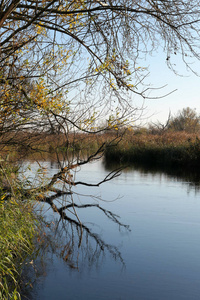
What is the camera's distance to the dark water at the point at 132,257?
5316mm

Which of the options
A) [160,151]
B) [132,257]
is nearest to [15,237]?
[132,257]

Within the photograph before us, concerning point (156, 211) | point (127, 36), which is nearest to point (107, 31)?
point (127, 36)

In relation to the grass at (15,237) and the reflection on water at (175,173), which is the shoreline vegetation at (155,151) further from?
the grass at (15,237)

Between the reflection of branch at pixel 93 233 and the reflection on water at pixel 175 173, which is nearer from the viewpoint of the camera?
the reflection of branch at pixel 93 233

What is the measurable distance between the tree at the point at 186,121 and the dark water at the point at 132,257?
121 ft

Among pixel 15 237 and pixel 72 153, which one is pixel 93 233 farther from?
pixel 72 153

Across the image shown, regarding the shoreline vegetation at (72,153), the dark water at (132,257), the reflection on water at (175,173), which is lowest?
the dark water at (132,257)

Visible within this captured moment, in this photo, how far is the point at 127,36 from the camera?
19.8ft

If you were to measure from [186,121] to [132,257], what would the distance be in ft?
147

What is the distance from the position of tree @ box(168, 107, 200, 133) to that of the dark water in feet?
121

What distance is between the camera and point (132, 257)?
6.66m

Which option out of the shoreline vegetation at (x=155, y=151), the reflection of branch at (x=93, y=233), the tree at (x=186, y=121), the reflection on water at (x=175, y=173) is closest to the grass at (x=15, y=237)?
the reflection of branch at (x=93, y=233)

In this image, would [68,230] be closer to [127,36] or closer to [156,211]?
[156,211]

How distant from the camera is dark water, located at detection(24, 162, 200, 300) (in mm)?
5316
